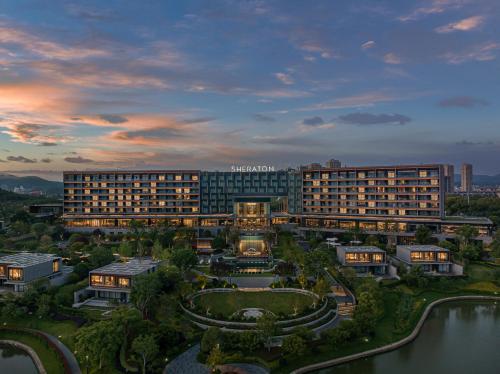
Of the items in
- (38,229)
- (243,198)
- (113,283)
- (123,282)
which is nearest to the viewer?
(123,282)

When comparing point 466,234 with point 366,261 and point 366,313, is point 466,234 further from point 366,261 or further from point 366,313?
point 366,313

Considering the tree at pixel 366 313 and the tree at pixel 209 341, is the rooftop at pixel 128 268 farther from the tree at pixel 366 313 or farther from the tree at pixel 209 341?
the tree at pixel 366 313

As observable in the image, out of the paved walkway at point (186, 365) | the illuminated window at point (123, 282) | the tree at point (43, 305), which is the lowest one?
the paved walkway at point (186, 365)

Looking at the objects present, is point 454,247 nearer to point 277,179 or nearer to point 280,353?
point 280,353

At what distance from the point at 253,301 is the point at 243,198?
2412 inches

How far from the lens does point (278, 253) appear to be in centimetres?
7556

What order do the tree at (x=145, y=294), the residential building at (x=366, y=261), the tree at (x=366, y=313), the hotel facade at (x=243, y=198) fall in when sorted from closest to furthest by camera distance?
the tree at (x=366, y=313) → the tree at (x=145, y=294) → the residential building at (x=366, y=261) → the hotel facade at (x=243, y=198)

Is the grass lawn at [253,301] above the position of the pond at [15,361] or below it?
above

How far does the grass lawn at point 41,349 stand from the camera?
33.9 meters

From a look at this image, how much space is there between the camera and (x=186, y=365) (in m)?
33.0

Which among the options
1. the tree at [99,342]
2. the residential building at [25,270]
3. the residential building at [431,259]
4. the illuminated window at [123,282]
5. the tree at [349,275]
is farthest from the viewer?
the residential building at [431,259]

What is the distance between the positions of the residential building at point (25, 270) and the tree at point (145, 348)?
99.2 feet

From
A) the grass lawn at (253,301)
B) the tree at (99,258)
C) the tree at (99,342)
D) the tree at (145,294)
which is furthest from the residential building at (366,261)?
the tree at (99,342)

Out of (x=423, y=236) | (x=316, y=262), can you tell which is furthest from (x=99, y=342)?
(x=423, y=236)
